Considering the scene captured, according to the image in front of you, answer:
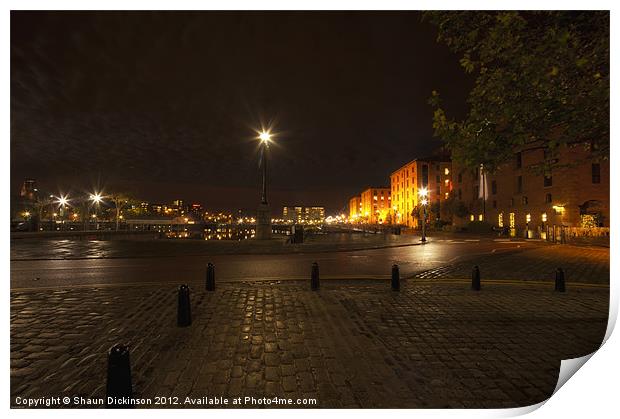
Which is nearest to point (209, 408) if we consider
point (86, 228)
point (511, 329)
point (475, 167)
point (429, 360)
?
point (429, 360)

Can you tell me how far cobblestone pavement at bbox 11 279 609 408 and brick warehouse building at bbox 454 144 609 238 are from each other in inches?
972

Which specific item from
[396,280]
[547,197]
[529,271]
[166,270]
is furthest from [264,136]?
[547,197]

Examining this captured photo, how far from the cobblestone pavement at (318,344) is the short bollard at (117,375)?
0.32 metres

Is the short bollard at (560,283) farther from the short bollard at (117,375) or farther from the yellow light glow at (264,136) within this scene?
the yellow light glow at (264,136)

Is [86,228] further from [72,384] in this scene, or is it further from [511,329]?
[511,329]

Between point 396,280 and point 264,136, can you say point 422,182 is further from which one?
point 396,280

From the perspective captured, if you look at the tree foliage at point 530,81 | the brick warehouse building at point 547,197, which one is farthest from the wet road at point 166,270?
the brick warehouse building at point 547,197

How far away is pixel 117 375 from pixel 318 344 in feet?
9.25

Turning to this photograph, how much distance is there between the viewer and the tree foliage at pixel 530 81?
5.21m

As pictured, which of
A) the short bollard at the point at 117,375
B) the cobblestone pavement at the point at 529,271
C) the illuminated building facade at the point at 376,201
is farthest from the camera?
the illuminated building facade at the point at 376,201

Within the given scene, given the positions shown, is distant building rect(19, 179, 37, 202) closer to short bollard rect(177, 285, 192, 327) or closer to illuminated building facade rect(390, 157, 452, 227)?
short bollard rect(177, 285, 192, 327)

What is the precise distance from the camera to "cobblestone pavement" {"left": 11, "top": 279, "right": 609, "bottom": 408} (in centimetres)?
390

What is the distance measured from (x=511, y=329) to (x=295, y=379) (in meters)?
4.31
